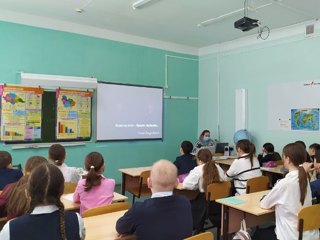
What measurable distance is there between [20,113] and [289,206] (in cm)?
427

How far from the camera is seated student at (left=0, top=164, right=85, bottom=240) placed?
1.40m

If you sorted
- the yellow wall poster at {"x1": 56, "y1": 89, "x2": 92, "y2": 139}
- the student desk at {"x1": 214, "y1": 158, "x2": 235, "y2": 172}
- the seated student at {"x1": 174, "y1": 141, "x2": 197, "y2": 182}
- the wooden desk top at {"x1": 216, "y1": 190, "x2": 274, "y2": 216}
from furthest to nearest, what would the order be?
the student desk at {"x1": 214, "y1": 158, "x2": 235, "y2": 172}, the yellow wall poster at {"x1": 56, "y1": 89, "x2": 92, "y2": 139}, the seated student at {"x1": 174, "y1": 141, "x2": 197, "y2": 182}, the wooden desk top at {"x1": 216, "y1": 190, "x2": 274, "y2": 216}

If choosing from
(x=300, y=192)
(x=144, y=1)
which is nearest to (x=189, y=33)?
(x=144, y=1)

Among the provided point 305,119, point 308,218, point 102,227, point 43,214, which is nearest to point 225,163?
point 305,119

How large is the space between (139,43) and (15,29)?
2.40m

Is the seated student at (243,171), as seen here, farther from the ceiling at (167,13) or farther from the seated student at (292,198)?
the ceiling at (167,13)

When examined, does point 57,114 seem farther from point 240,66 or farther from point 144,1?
point 240,66

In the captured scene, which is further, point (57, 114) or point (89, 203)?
point (57, 114)

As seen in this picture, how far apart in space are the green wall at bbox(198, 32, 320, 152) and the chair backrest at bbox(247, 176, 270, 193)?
2.21 metres

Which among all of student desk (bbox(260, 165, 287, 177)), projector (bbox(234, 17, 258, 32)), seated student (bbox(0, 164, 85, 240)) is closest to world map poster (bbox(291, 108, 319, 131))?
student desk (bbox(260, 165, 287, 177))

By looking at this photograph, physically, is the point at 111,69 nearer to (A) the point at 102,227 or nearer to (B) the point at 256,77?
(B) the point at 256,77

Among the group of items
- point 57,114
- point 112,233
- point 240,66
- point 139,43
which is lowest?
point 112,233

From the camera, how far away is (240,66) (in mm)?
6605

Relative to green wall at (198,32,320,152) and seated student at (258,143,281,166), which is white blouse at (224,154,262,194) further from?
green wall at (198,32,320,152)
